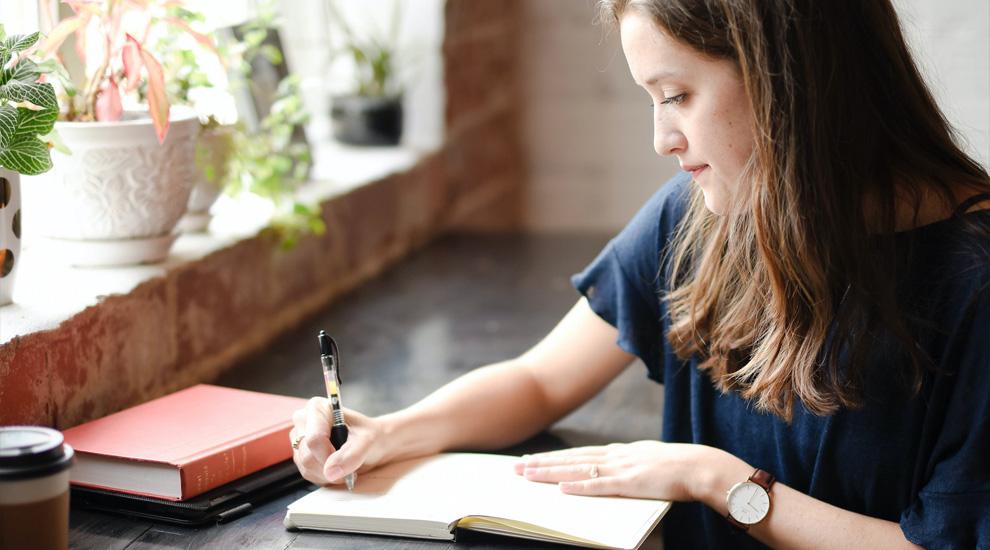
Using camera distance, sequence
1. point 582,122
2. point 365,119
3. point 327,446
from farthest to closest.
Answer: point 582,122, point 365,119, point 327,446

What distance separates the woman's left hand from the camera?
119 cm

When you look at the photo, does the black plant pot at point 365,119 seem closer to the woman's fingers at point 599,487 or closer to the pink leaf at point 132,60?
the pink leaf at point 132,60

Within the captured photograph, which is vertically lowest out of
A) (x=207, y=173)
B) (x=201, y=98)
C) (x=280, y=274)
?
(x=280, y=274)

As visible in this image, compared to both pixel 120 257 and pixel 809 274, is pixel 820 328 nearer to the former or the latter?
pixel 809 274

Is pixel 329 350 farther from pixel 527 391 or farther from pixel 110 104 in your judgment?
pixel 110 104

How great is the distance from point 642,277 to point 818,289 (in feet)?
1.06

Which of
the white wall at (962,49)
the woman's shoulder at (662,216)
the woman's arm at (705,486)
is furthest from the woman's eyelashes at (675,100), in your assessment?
the white wall at (962,49)

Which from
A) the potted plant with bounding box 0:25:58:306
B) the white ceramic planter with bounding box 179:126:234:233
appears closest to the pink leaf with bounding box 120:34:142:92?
the potted plant with bounding box 0:25:58:306

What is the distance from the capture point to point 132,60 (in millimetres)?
1367

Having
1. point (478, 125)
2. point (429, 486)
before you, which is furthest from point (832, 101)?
point (478, 125)

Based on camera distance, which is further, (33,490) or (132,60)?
(132,60)

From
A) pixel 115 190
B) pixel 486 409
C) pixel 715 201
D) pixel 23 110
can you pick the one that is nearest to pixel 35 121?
pixel 23 110

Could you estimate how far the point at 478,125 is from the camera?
3090 mm

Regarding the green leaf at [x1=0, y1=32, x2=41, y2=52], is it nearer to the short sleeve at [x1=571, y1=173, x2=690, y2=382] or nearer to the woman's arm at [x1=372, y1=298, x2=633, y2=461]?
the woman's arm at [x1=372, y1=298, x2=633, y2=461]
